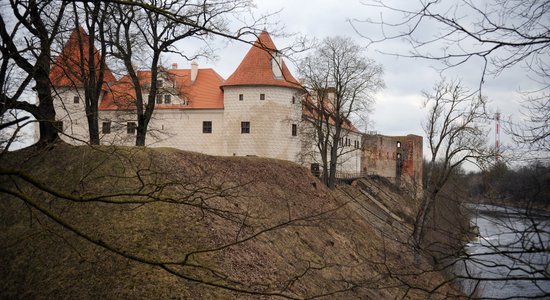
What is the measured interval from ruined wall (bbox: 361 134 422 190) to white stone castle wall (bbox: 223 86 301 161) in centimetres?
1947

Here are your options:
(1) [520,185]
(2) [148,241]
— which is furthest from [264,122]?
(1) [520,185]

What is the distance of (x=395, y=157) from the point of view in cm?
5156

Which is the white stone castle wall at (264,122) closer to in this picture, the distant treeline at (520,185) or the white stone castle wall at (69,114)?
the white stone castle wall at (69,114)

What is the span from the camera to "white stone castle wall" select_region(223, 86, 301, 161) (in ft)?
101

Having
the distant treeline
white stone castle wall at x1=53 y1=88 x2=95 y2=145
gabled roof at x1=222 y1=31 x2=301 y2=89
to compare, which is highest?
gabled roof at x1=222 y1=31 x2=301 y2=89

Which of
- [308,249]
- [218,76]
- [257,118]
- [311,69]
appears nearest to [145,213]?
[308,249]

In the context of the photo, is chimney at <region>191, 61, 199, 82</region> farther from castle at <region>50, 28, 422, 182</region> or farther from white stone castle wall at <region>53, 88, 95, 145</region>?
white stone castle wall at <region>53, 88, 95, 145</region>

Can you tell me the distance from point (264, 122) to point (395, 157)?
25103 millimetres

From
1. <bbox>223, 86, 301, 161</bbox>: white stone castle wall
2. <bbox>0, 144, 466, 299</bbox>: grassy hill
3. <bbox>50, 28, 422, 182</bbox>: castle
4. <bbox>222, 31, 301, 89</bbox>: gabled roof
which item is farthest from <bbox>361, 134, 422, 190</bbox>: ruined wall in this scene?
<bbox>0, 144, 466, 299</bbox>: grassy hill

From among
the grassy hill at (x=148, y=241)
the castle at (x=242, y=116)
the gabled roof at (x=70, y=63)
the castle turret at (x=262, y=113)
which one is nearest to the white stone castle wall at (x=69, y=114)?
the gabled roof at (x=70, y=63)

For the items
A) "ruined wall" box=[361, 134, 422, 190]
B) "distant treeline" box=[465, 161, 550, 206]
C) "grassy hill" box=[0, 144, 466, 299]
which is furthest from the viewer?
"ruined wall" box=[361, 134, 422, 190]

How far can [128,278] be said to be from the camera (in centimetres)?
949

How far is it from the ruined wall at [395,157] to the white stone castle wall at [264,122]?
1947cm

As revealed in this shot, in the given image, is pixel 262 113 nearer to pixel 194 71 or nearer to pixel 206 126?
pixel 206 126
